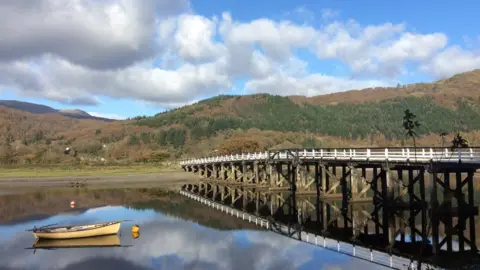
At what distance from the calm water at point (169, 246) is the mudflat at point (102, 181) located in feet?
97.4

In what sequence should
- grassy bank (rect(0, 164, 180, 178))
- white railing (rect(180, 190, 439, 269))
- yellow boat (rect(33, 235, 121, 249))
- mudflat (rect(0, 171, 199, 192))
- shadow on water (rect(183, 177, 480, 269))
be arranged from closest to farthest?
1. white railing (rect(180, 190, 439, 269))
2. shadow on water (rect(183, 177, 480, 269))
3. yellow boat (rect(33, 235, 121, 249))
4. mudflat (rect(0, 171, 199, 192))
5. grassy bank (rect(0, 164, 180, 178))

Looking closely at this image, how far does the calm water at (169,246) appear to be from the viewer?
2361cm

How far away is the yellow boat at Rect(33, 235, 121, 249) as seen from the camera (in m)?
29.3

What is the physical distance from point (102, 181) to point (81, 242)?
51917 mm

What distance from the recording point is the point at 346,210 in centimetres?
3822

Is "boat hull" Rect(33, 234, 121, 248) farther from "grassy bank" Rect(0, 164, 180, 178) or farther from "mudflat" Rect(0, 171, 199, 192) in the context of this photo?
"grassy bank" Rect(0, 164, 180, 178)

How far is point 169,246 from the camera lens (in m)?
28.2

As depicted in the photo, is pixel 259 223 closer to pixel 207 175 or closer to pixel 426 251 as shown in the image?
pixel 426 251

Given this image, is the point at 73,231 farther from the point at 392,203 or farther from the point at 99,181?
the point at 99,181

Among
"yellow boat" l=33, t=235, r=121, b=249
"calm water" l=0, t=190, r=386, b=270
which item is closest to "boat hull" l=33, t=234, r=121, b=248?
"yellow boat" l=33, t=235, r=121, b=249

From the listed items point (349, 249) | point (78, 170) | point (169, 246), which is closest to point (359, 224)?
point (349, 249)

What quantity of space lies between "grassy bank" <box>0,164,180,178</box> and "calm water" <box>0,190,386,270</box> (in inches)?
1784

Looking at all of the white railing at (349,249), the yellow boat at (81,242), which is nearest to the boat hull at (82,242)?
the yellow boat at (81,242)

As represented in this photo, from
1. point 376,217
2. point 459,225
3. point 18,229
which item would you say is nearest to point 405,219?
point 376,217
